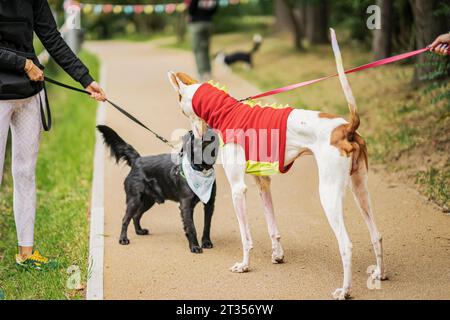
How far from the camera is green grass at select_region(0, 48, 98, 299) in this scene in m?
5.73

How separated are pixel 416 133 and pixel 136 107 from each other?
18.8 feet

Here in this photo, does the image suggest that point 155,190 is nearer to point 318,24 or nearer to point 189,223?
point 189,223

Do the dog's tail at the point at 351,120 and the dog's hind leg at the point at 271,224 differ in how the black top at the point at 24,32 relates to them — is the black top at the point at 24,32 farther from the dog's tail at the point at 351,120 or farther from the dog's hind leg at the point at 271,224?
the dog's tail at the point at 351,120

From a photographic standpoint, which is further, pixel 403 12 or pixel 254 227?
pixel 403 12

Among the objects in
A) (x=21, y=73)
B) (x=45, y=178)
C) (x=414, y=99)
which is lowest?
(x=45, y=178)

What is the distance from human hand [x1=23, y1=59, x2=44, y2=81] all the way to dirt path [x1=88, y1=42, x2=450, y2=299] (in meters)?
1.63

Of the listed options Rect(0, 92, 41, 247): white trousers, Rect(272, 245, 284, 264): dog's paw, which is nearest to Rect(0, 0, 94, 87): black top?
Rect(0, 92, 41, 247): white trousers

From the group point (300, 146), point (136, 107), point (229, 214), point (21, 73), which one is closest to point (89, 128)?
point (136, 107)

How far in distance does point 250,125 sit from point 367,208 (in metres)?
1.07

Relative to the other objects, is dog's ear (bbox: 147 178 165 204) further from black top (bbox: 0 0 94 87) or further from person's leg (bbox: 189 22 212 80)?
person's leg (bbox: 189 22 212 80)

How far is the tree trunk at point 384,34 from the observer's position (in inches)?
569

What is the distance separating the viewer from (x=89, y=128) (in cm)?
1207

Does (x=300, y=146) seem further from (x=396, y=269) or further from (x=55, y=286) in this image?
(x=55, y=286)
